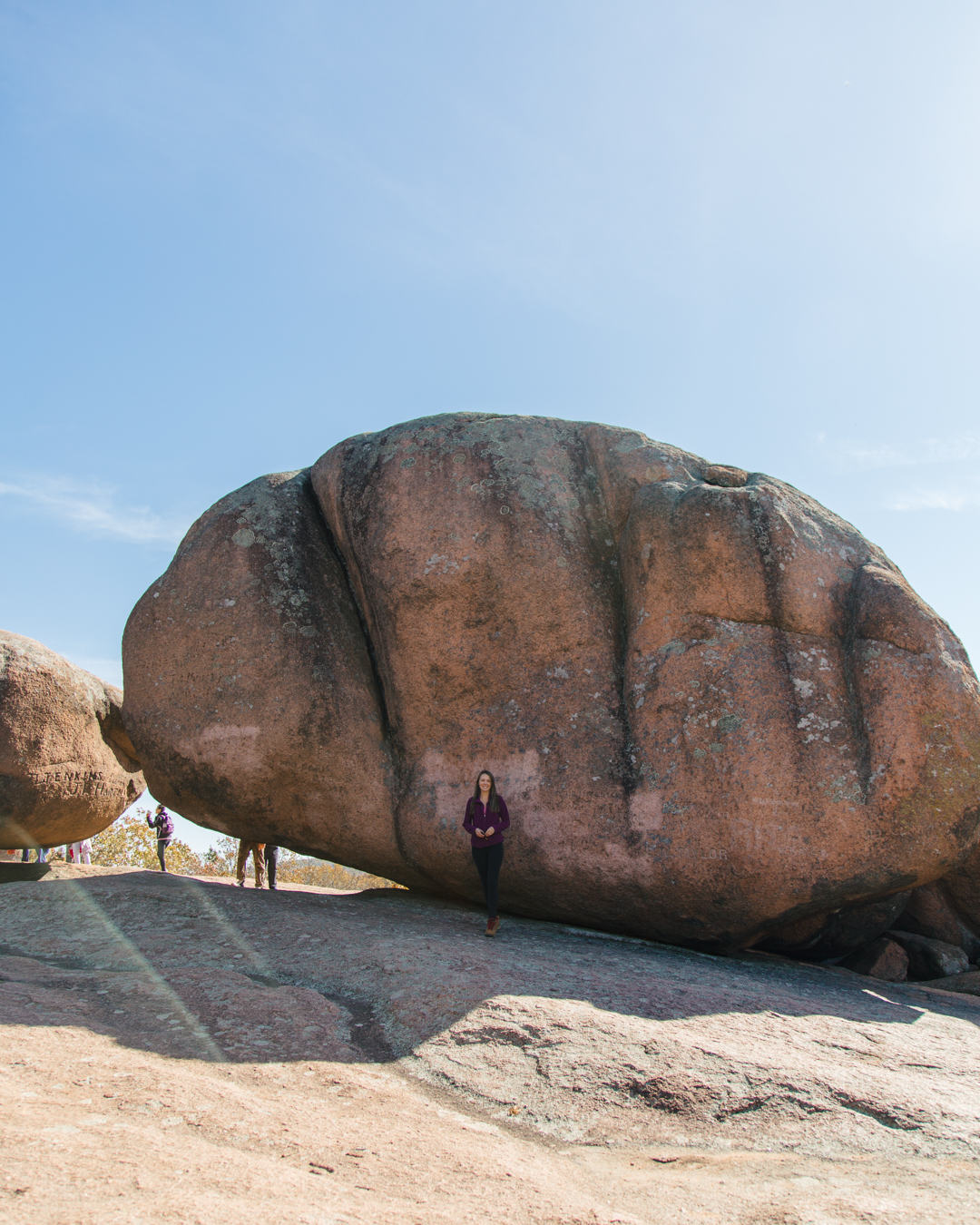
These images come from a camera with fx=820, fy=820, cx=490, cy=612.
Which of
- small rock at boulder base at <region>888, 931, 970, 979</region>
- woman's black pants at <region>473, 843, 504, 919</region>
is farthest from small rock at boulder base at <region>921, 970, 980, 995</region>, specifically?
woman's black pants at <region>473, 843, 504, 919</region>

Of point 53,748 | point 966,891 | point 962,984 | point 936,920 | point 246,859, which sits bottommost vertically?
point 962,984

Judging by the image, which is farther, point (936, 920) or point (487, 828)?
point (936, 920)

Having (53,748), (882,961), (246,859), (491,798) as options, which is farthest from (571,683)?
(246,859)

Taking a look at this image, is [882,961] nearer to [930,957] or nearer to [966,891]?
[930,957]

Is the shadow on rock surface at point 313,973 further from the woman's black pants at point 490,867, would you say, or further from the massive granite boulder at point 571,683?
the massive granite boulder at point 571,683

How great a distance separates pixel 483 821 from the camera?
6867 mm

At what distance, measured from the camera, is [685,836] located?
267 inches

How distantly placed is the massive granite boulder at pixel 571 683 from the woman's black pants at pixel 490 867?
50cm

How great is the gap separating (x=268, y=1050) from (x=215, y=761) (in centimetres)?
422

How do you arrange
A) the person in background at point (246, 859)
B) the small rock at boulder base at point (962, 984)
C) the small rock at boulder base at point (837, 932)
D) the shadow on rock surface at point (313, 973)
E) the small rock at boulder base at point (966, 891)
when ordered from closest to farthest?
the shadow on rock surface at point (313, 973) < the small rock at boulder base at point (962, 984) < the small rock at boulder base at point (837, 932) < the small rock at boulder base at point (966, 891) < the person in background at point (246, 859)

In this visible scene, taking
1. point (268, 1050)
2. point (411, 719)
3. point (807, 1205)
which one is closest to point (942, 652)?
point (411, 719)

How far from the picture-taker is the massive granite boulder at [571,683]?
6699mm

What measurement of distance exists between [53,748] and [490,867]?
16.5 ft

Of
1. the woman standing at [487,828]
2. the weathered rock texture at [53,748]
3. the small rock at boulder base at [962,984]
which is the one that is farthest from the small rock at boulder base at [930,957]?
the weathered rock texture at [53,748]
